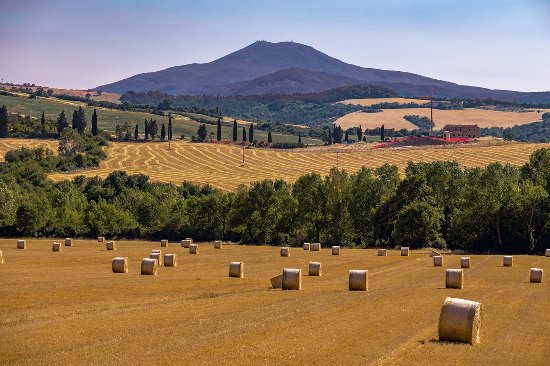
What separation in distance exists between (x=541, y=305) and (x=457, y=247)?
65199 millimetres

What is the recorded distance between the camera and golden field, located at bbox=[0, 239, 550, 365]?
22.5 metres

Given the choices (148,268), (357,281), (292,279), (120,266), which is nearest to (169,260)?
(120,266)

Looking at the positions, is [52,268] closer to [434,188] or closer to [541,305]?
[541,305]

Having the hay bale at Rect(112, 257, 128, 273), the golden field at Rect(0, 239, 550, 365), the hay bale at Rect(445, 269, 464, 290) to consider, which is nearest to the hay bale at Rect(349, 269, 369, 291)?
the golden field at Rect(0, 239, 550, 365)

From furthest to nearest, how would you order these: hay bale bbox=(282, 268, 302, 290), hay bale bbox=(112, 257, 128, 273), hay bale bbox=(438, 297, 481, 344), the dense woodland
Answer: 1. the dense woodland
2. hay bale bbox=(112, 257, 128, 273)
3. hay bale bbox=(282, 268, 302, 290)
4. hay bale bbox=(438, 297, 481, 344)

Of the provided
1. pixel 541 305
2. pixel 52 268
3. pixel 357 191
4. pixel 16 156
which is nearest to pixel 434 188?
pixel 357 191

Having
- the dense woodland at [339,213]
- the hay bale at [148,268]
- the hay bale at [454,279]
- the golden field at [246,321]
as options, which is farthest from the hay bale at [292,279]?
the dense woodland at [339,213]

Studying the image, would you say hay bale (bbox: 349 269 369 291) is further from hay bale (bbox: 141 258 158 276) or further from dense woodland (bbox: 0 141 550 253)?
dense woodland (bbox: 0 141 550 253)

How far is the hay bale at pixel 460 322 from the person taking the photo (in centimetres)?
2447

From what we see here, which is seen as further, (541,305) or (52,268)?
(52,268)

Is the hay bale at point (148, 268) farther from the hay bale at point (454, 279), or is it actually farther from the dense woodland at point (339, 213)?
the dense woodland at point (339, 213)

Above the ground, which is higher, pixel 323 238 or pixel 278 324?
pixel 278 324

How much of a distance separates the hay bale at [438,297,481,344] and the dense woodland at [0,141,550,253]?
7102 cm

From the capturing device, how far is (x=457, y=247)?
99.8 metres
